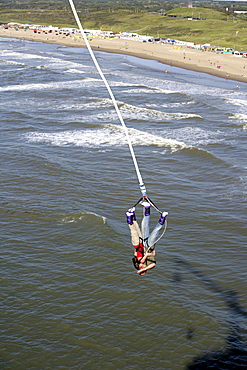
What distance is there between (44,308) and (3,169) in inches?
546

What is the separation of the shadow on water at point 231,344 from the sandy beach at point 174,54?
2162 inches

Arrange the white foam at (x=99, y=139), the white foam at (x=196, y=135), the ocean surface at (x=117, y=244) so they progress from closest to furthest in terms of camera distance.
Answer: the ocean surface at (x=117, y=244)
the white foam at (x=99, y=139)
the white foam at (x=196, y=135)

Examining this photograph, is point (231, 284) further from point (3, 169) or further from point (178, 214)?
point (3, 169)

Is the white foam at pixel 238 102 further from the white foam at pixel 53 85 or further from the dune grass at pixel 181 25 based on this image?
the dune grass at pixel 181 25

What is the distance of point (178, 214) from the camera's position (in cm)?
2175

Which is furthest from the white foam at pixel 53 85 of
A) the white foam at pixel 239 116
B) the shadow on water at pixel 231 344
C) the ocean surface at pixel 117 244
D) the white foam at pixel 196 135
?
the shadow on water at pixel 231 344

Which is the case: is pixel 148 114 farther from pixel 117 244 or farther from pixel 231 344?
pixel 231 344

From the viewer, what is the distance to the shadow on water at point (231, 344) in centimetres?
1304

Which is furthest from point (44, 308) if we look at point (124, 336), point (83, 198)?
point (83, 198)

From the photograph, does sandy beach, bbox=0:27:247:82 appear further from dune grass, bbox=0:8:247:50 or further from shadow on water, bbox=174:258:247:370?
shadow on water, bbox=174:258:247:370

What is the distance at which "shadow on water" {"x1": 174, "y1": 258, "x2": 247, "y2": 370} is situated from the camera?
13039mm

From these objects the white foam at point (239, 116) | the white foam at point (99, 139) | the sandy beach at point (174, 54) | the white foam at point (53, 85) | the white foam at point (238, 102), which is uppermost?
the sandy beach at point (174, 54)

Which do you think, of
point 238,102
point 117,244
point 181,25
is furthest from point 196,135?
point 181,25

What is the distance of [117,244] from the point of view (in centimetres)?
1911
